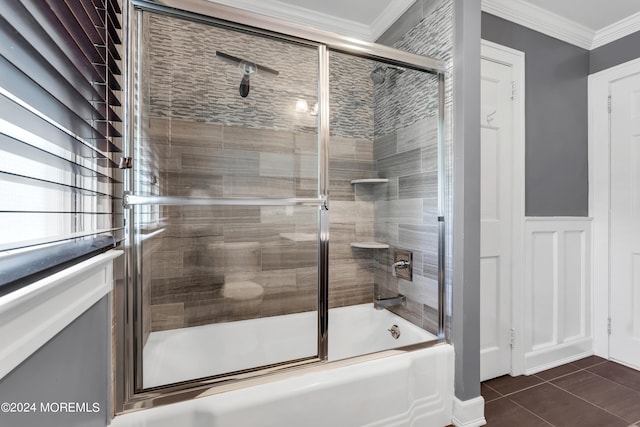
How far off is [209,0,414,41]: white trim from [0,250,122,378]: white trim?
6.18ft

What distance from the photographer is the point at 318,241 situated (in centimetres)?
160

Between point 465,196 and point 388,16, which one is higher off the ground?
point 388,16

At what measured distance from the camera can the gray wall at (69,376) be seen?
0.58 m

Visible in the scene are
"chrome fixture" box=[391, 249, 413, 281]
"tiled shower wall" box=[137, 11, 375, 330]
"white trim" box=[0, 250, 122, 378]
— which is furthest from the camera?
"chrome fixture" box=[391, 249, 413, 281]

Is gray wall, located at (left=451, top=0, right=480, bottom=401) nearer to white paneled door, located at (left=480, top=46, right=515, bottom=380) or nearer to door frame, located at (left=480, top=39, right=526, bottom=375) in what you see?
white paneled door, located at (left=480, top=46, right=515, bottom=380)

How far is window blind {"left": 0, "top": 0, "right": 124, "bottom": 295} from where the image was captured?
51 centimetres

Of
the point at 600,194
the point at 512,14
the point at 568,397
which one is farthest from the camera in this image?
the point at 600,194

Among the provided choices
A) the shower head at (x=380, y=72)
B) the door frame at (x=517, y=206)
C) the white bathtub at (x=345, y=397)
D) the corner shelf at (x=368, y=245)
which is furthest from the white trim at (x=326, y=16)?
the white bathtub at (x=345, y=397)

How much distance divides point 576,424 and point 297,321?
61.1 inches

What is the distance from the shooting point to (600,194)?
227 cm

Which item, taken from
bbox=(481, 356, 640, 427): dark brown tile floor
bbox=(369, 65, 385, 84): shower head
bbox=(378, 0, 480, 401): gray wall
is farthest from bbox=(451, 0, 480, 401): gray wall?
bbox=(369, 65, 385, 84): shower head

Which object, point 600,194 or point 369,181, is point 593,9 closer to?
point 600,194

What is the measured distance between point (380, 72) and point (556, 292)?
6.66 feet

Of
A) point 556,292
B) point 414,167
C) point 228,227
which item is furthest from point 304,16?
point 556,292
